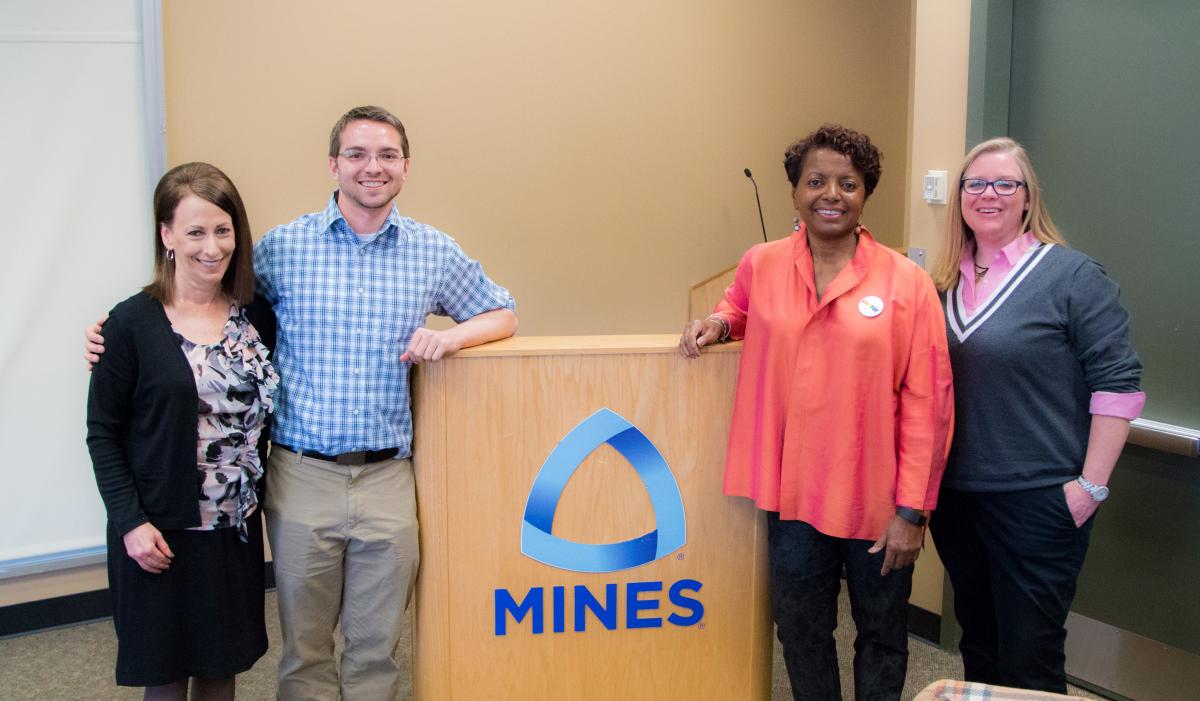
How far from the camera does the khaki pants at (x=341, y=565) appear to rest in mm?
2326

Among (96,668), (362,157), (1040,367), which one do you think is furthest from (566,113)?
(96,668)

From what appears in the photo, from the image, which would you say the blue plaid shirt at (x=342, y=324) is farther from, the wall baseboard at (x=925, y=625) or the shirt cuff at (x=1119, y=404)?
the wall baseboard at (x=925, y=625)

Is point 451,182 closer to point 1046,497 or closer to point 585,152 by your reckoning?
point 585,152

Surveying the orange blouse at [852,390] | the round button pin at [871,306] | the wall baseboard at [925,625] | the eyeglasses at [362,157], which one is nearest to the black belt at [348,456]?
the eyeglasses at [362,157]

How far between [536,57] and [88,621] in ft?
9.32

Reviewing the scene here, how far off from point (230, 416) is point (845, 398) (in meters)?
1.34

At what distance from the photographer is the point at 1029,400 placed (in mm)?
2336

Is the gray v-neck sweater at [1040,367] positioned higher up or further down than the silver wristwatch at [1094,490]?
higher up

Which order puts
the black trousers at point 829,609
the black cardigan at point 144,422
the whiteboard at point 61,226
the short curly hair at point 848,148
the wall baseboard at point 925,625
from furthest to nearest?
the wall baseboard at point 925,625, the whiteboard at point 61,226, the black trousers at point 829,609, the short curly hair at point 848,148, the black cardigan at point 144,422

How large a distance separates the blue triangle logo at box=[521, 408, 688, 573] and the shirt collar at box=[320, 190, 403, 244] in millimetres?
628

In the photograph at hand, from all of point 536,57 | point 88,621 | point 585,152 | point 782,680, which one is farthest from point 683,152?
point 88,621

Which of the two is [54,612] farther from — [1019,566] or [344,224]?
[1019,566]

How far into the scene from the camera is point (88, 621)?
12.5ft

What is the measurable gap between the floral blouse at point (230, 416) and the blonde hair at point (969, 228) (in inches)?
63.6
